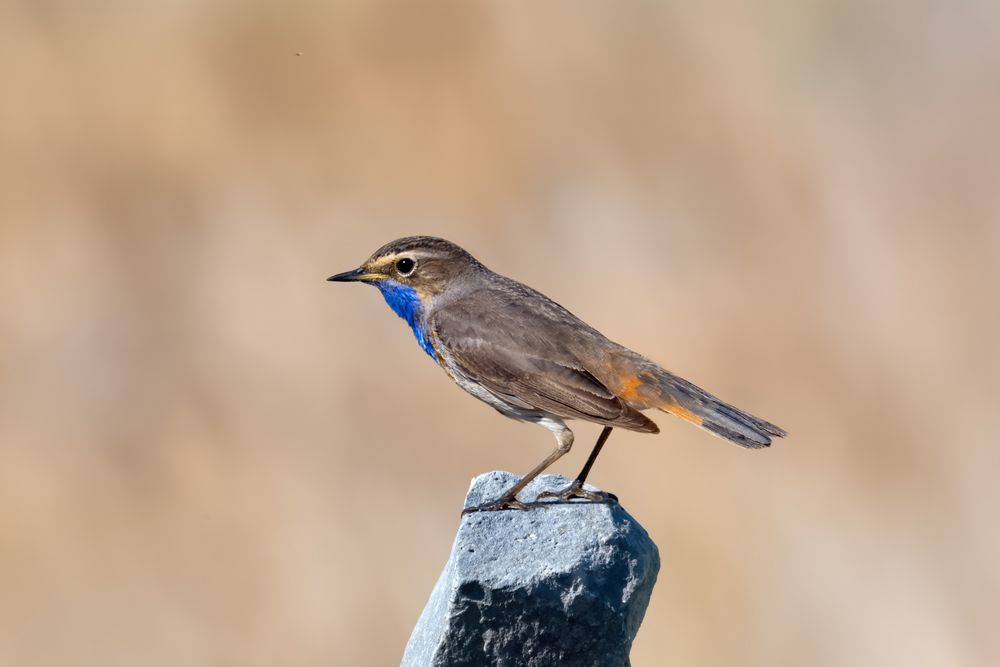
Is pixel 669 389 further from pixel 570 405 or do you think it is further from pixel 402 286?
pixel 402 286

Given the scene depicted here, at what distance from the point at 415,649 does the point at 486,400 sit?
5.23ft

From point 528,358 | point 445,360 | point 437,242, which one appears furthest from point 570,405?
point 437,242

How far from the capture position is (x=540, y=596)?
277 inches

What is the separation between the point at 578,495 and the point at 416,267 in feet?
6.04

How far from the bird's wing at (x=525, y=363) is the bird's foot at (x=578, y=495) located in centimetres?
48

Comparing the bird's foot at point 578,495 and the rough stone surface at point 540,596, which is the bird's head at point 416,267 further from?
the rough stone surface at point 540,596

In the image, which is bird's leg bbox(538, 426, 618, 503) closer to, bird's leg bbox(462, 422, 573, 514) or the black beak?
bird's leg bbox(462, 422, 573, 514)

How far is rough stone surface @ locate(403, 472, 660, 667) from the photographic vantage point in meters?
7.05

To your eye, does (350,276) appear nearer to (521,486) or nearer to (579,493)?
(521,486)

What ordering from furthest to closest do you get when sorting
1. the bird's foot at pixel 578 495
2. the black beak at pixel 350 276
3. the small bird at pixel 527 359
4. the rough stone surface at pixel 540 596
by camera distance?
the black beak at pixel 350 276 → the bird's foot at pixel 578 495 → the small bird at pixel 527 359 → the rough stone surface at pixel 540 596

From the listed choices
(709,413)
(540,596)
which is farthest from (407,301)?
(540,596)

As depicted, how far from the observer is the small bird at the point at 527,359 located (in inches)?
297

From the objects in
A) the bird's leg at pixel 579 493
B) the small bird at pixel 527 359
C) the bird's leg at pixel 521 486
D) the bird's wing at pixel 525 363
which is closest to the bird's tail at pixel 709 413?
the small bird at pixel 527 359

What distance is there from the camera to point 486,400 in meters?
8.06
